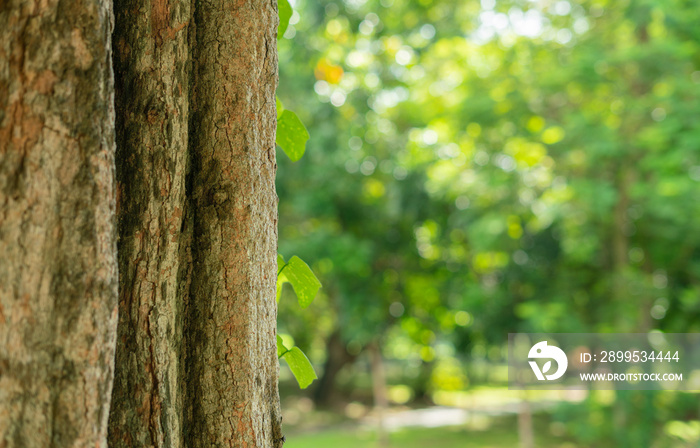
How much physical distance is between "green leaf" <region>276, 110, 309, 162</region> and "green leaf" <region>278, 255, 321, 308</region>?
0.72 feet

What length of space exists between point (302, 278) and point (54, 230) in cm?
51

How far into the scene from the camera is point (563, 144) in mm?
8055

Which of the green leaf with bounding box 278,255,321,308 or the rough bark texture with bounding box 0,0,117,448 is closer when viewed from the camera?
the rough bark texture with bounding box 0,0,117,448

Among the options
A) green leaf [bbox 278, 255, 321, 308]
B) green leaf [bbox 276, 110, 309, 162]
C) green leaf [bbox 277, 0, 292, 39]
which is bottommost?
green leaf [bbox 278, 255, 321, 308]

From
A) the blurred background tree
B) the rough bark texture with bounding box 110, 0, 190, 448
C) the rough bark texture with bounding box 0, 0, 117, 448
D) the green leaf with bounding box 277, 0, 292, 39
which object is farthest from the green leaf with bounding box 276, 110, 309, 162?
the blurred background tree

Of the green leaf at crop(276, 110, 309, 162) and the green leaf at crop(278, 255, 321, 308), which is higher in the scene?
the green leaf at crop(276, 110, 309, 162)

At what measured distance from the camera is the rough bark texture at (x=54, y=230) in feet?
2.35

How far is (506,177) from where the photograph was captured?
28.0 ft

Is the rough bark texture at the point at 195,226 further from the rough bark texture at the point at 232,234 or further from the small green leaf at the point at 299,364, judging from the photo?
the small green leaf at the point at 299,364

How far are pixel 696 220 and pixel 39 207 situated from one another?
7636 mm

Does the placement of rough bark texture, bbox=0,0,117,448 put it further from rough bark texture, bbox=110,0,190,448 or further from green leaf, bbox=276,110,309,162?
green leaf, bbox=276,110,309,162

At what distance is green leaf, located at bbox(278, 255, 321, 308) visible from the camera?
1.17 m

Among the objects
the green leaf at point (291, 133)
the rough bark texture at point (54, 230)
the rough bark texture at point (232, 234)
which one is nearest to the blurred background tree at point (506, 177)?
the green leaf at point (291, 133)


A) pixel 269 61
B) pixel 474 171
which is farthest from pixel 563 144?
pixel 269 61
